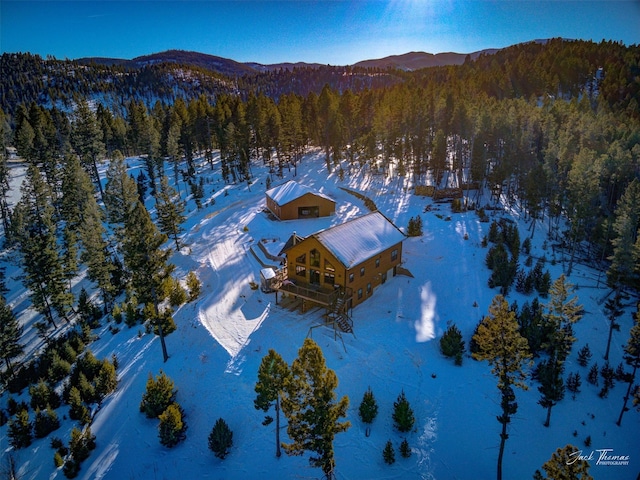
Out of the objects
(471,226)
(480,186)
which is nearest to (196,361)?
(471,226)

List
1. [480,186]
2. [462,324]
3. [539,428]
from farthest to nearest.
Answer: [480,186] → [462,324] → [539,428]

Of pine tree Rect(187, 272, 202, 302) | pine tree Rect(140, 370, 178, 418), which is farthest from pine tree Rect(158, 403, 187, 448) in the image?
pine tree Rect(187, 272, 202, 302)

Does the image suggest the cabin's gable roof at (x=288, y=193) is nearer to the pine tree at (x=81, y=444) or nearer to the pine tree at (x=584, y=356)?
the pine tree at (x=81, y=444)

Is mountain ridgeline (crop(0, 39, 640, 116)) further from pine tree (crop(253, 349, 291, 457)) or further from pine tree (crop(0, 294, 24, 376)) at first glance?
pine tree (crop(253, 349, 291, 457))

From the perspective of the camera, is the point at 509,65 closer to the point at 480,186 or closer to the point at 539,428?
the point at 480,186

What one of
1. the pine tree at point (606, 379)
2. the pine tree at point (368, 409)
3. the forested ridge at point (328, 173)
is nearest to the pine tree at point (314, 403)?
the forested ridge at point (328, 173)
